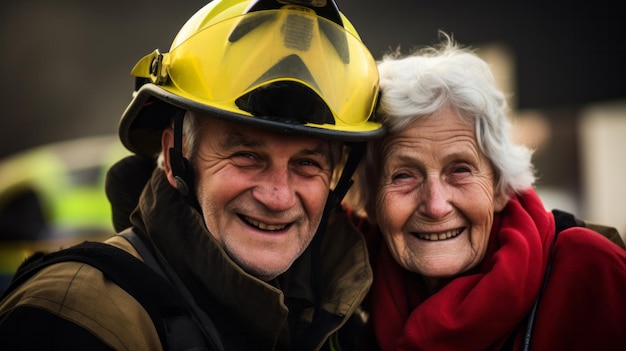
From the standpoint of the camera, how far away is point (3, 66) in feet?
Result: 36.2

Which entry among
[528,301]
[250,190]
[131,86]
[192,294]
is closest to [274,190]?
[250,190]

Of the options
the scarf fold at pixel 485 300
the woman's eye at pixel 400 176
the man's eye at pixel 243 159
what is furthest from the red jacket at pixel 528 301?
the man's eye at pixel 243 159

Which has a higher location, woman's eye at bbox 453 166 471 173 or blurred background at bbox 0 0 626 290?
woman's eye at bbox 453 166 471 173

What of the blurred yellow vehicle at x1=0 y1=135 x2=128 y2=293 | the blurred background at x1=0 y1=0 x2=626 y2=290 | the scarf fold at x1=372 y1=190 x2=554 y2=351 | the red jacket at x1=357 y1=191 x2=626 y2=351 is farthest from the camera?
the blurred background at x1=0 y1=0 x2=626 y2=290

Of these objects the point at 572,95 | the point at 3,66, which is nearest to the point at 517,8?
the point at 572,95

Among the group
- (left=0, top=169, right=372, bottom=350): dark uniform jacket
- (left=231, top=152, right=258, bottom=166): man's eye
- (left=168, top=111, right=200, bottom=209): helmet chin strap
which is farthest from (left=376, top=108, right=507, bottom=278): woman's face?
(left=168, top=111, right=200, bottom=209): helmet chin strap

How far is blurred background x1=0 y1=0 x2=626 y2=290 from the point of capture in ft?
26.2

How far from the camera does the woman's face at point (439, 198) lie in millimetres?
2594

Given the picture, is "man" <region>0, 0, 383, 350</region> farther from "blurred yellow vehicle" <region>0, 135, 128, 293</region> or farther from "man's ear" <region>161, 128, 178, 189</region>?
"blurred yellow vehicle" <region>0, 135, 128, 293</region>

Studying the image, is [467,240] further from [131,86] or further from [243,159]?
[131,86]

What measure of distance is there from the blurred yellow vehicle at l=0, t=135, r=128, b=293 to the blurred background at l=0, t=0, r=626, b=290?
2 centimetres

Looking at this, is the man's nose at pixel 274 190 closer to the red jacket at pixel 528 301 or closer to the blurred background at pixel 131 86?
the red jacket at pixel 528 301

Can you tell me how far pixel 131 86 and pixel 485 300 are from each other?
31.0 feet

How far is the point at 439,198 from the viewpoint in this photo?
257cm
